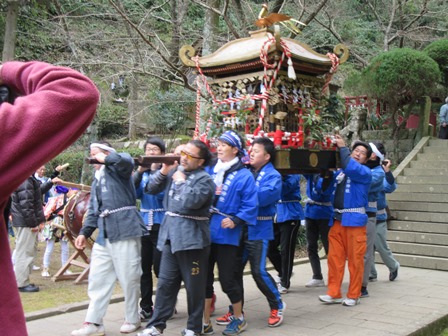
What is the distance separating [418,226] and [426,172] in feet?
7.69

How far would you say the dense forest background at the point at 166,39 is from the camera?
11.3 metres

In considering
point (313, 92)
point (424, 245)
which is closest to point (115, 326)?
point (313, 92)

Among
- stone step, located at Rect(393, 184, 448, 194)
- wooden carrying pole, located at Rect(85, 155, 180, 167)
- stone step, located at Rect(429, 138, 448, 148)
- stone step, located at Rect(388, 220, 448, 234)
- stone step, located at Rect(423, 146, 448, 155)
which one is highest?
stone step, located at Rect(429, 138, 448, 148)

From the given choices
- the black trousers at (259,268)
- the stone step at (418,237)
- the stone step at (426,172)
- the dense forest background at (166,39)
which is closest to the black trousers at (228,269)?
the black trousers at (259,268)

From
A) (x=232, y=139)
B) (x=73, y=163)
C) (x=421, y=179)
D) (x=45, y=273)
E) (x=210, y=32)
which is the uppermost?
(x=210, y=32)

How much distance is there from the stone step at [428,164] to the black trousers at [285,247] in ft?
21.3

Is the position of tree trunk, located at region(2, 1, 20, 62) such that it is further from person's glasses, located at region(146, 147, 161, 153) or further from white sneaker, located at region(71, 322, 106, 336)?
white sneaker, located at region(71, 322, 106, 336)

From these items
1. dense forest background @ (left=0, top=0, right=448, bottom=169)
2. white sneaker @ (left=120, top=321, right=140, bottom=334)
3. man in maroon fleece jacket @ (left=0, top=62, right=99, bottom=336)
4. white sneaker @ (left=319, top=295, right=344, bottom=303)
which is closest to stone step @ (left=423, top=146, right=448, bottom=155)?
dense forest background @ (left=0, top=0, right=448, bottom=169)

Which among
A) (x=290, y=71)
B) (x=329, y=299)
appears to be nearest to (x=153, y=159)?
(x=290, y=71)

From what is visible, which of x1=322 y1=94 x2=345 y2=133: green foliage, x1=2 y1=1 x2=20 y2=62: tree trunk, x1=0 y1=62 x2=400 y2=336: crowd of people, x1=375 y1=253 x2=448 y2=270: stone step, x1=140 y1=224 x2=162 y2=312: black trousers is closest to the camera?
x1=0 y1=62 x2=400 y2=336: crowd of people

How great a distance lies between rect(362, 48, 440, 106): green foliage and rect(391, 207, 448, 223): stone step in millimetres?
3573

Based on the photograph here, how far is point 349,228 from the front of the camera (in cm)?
645

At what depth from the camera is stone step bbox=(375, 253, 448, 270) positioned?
9.09m

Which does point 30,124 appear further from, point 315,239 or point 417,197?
point 417,197
